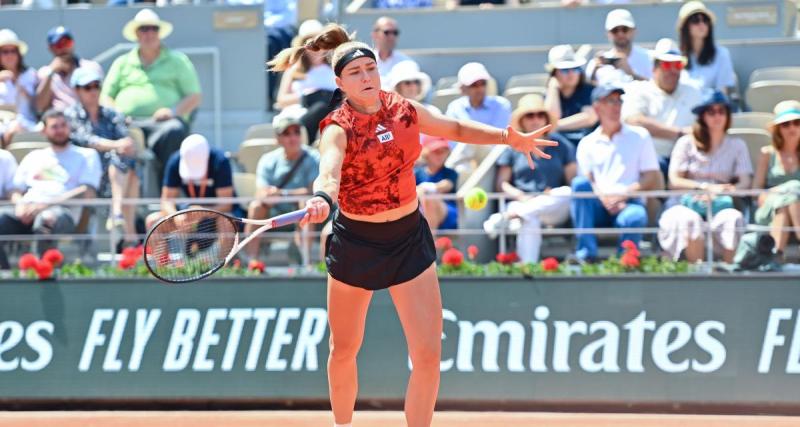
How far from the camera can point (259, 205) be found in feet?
28.8

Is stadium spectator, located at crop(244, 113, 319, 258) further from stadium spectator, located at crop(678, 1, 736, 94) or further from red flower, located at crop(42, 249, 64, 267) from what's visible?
stadium spectator, located at crop(678, 1, 736, 94)

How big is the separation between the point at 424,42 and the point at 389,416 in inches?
199

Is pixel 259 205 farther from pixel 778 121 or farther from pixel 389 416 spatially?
pixel 778 121

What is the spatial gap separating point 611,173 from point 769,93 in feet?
7.28

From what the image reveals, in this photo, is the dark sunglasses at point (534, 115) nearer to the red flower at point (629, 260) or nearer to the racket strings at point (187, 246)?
the red flower at point (629, 260)

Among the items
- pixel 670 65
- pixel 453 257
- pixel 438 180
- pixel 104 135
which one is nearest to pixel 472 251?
pixel 453 257

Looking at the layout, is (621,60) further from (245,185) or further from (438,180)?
(245,185)

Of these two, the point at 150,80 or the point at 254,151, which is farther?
the point at 150,80

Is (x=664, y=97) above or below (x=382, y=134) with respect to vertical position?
below

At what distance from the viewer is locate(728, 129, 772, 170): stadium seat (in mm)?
9031

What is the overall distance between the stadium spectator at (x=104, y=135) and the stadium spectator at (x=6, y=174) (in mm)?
652

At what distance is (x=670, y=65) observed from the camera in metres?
9.73

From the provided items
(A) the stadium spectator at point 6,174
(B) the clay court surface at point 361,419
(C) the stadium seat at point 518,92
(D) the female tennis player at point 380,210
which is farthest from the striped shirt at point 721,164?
(A) the stadium spectator at point 6,174

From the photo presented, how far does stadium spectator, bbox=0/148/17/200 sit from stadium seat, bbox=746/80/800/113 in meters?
5.82
